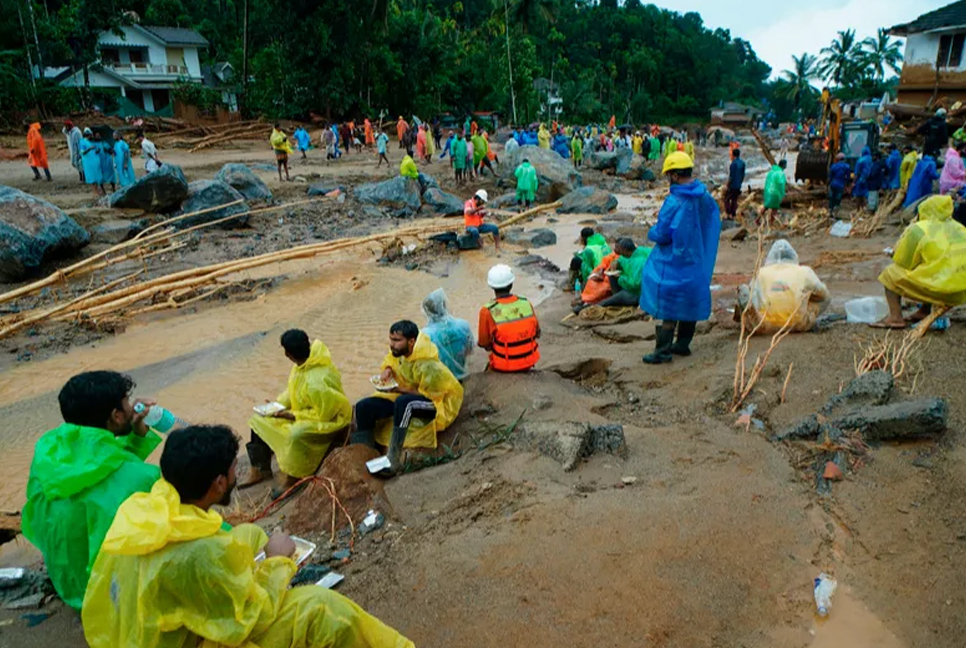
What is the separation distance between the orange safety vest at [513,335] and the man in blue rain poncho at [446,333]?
0.25 metres

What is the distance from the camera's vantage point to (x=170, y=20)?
1406 inches

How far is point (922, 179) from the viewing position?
35.7ft

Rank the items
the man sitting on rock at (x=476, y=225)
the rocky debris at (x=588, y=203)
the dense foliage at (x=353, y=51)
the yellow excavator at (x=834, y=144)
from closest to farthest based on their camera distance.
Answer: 1. the man sitting on rock at (x=476, y=225)
2. the yellow excavator at (x=834, y=144)
3. the rocky debris at (x=588, y=203)
4. the dense foliage at (x=353, y=51)

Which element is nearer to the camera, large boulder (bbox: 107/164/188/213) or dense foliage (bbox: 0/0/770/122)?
large boulder (bbox: 107/164/188/213)

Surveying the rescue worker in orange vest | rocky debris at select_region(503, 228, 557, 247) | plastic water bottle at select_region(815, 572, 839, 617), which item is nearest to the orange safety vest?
the rescue worker in orange vest

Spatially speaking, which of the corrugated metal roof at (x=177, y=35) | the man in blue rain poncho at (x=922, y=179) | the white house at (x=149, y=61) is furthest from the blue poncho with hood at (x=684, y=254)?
Result: the corrugated metal roof at (x=177, y=35)

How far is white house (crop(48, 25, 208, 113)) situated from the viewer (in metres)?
32.5

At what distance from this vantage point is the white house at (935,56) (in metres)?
20.8

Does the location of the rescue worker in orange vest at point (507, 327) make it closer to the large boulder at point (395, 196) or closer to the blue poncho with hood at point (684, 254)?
the blue poncho with hood at point (684, 254)

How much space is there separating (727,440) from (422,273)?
24.3 ft

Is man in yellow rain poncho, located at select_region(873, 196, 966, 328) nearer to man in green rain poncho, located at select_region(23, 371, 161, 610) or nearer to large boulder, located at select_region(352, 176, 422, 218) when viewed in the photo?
man in green rain poncho, located at select_region(23, 371, 161, 610)

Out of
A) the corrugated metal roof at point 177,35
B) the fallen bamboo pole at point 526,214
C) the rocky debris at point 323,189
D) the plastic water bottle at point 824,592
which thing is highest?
the corrugated metal roof at point 177,35

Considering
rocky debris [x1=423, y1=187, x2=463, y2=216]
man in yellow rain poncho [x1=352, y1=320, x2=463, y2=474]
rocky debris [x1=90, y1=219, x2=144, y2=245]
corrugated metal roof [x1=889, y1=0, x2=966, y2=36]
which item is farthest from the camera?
corrugated metal roof [x1=889, y1=0, x2=966, y2=36]

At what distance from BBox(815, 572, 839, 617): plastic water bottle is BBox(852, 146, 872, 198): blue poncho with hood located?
1277 cm
